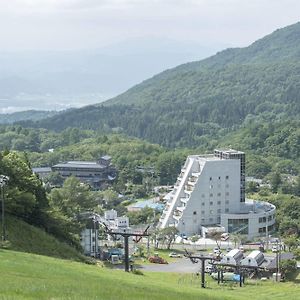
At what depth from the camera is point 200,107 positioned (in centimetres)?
14712

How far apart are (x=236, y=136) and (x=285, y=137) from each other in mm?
11910

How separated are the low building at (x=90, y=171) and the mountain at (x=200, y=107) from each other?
124 ft

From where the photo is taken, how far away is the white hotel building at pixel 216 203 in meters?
49.8

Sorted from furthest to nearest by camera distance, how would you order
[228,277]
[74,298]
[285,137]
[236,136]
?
[236,136] → [285,137] → [228,277] → [74,298]

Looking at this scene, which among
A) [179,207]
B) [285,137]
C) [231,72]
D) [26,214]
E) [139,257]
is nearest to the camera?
[26,214]

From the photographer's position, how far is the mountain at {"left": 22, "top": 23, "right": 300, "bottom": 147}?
129 meters

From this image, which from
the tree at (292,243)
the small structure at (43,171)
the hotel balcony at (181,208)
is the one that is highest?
the small structure at (43,171)

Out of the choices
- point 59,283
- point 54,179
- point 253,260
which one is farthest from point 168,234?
point 59,283

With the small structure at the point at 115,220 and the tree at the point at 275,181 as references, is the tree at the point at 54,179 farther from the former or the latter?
the tree at the point at 275,181

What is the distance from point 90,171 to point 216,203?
27437mm

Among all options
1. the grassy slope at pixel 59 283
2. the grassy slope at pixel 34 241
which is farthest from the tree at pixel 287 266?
the grassy slope at pixel 59 283

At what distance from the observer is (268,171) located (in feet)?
252

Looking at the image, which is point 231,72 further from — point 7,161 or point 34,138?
point 7,161

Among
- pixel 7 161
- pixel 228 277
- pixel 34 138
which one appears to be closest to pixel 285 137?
pixel 34 138
